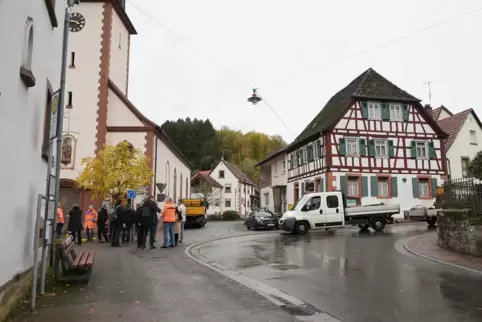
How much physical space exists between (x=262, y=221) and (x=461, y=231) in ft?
51.7

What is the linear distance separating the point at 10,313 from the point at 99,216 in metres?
13.8

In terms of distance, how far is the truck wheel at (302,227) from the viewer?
2247cm

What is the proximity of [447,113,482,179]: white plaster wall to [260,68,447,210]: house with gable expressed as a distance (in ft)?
16.9

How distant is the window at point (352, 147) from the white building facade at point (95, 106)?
14500mm

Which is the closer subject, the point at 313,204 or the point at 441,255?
the point at 441,255

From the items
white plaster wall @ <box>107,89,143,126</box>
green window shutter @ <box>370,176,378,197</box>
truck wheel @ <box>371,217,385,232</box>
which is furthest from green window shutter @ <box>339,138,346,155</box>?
white plaster wall @ <box>107,89,143,126</box>

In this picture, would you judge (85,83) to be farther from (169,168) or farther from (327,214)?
(327,214)

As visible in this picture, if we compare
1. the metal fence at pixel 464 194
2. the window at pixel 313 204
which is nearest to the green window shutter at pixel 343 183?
the window at pixel 313 204

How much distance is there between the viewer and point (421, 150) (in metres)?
36.1

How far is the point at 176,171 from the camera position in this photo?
42688 mm

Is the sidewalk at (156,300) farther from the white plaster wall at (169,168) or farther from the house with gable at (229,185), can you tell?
the house with gable at (229,185)

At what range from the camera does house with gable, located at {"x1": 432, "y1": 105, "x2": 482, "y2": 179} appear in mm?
40406

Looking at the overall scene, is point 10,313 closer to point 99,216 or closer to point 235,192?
point 99,216

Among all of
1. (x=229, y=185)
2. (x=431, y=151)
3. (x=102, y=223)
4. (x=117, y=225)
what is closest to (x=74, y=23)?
(x=117, y=225)
